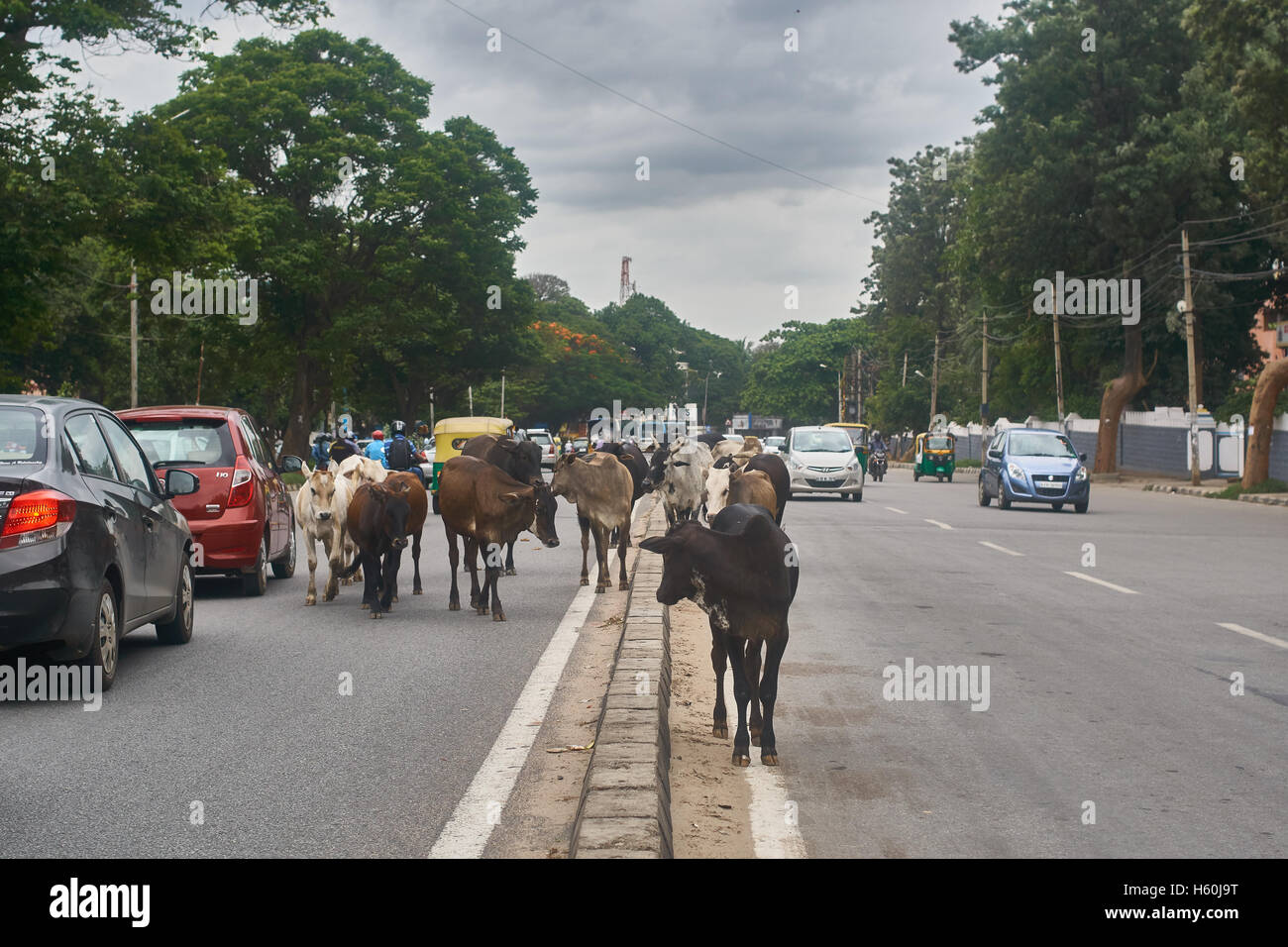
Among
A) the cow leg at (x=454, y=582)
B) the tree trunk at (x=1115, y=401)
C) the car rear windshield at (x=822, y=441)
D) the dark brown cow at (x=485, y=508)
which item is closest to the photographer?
the dark brown cow at (x=485, y=508)

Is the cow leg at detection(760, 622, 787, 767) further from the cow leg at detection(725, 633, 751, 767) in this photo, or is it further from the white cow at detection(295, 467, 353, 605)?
the white cow at detection(295, 467, 353, 605)

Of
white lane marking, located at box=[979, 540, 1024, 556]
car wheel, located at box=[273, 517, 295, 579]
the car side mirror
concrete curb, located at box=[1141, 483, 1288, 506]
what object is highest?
the car side mirror

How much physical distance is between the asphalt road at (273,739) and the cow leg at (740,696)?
122 cm

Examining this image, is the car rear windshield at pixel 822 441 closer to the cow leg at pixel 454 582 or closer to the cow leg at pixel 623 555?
the cow leg at pixel 623 555

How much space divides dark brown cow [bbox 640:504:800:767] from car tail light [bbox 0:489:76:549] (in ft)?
12.4

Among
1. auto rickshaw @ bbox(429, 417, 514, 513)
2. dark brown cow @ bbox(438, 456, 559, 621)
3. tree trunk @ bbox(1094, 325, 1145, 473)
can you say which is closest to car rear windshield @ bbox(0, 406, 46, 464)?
dark brown cow @ bbox(438, 456, 559, 621)

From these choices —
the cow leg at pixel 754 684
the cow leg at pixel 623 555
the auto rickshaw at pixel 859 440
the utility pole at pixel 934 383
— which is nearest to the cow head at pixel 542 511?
the cow leg at pixel 623 555

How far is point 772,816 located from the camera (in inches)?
234

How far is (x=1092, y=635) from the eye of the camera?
11344mm

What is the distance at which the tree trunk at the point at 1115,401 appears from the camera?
52.2m

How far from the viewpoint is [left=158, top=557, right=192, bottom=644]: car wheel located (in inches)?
421

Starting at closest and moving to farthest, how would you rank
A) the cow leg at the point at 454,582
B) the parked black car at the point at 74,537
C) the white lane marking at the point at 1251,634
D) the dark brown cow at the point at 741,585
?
the dark brown cow at the point at 741,585, the parked black car at the point at 74,537, the white lane marking at the point at 1251,634, the cow leg at the point at 454,582

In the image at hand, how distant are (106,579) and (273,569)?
22.8 feet

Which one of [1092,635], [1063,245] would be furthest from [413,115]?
[1092,635]
